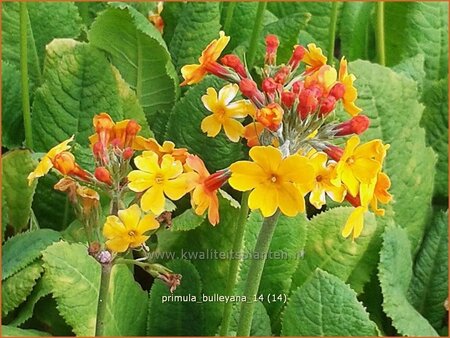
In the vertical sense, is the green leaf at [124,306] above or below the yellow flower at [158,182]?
below

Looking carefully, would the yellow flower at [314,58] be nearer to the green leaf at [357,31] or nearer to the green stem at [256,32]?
the green stem at [256,32]

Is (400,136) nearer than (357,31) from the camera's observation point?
Yes

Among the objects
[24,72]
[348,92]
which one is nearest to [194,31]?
[24,72]

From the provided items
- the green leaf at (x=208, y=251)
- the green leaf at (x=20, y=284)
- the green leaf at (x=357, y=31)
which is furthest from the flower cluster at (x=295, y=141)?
the green leaf at (x=357, y=31)

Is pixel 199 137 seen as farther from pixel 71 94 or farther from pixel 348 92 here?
pixel 348 92

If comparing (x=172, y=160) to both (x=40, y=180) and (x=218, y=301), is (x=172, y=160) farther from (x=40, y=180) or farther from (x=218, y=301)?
(x=40, y=180)

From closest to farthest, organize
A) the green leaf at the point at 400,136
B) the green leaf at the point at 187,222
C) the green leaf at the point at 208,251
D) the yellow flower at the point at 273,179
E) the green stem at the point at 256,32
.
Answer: the yellow flower at the point at 273,179 → the green leaf at the point at 187,222 → the green leaf at the point at 208,251 → the green stem at the point at 256,32 → the green leaf at the point at 400,136
